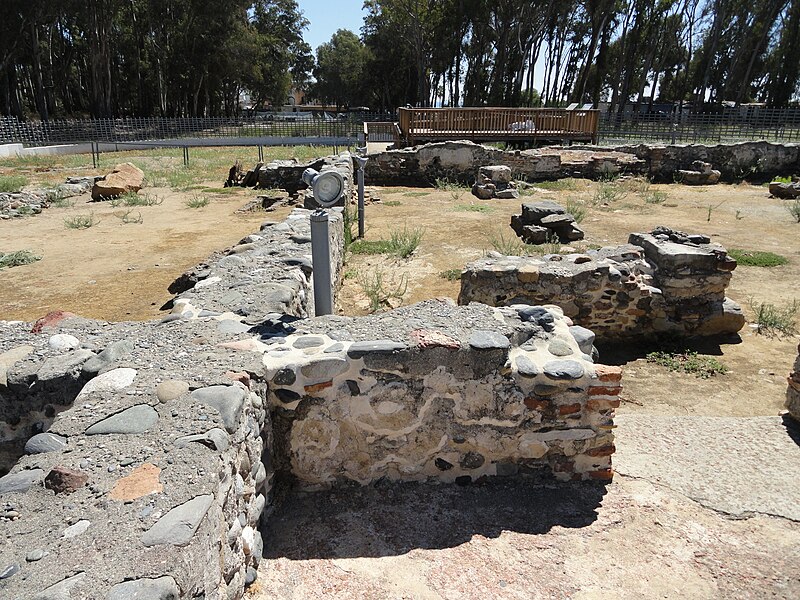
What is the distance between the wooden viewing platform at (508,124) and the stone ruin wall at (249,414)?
1901cm

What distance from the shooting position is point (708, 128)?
89.1 feet

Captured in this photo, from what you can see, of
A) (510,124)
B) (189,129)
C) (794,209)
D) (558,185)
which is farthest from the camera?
(189,129)

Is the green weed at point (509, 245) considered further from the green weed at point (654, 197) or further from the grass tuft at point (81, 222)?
the grass tuft at point (81, 222)

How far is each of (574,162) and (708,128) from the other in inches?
501

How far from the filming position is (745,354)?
6262mm

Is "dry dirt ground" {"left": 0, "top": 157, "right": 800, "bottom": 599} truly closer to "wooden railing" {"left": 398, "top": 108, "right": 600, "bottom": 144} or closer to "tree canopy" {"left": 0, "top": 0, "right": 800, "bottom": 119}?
"wooden railing" {"left": 398, "top": 108, "right": 600, "bottom": 144}

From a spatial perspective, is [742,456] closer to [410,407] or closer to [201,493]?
[410,407]

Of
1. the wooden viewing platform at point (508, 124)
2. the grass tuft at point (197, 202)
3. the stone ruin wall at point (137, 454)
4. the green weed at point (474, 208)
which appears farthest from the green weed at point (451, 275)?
the wooden viewing platform at point (508, 124)

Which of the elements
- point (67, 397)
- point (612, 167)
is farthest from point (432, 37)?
point (67, 397)

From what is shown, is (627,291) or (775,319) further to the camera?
(775,319)

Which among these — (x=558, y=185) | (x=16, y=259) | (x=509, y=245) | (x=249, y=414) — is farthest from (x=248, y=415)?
(x=558, y=185)

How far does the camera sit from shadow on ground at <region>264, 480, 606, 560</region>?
10.2 feet

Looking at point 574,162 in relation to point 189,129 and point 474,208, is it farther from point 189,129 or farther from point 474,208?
point 189,129

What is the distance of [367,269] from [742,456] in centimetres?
607
